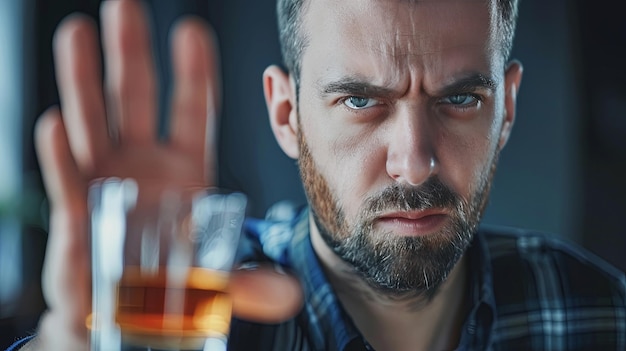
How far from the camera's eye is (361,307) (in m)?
0.80

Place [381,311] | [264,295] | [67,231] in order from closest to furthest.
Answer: [67,231] → [264,295] → [381,311]

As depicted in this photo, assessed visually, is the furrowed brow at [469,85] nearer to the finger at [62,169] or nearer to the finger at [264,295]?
the finger at [264,295]

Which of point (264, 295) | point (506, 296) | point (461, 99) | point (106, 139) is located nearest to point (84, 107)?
point (106, 139)

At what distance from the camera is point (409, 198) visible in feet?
2.43

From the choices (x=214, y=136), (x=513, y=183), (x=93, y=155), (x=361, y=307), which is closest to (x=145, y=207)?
(x=93, y=155)

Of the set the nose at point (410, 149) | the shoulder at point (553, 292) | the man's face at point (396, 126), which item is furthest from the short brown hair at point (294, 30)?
the shoulder at point (553, 292)

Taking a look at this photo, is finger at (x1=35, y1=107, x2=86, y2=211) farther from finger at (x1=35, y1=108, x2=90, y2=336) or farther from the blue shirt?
the blue shirt

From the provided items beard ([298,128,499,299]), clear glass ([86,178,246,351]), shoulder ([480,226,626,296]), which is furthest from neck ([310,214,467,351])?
clear glass ([86,178,246,351])

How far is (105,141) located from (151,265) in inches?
3.8

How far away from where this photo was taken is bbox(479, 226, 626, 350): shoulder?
2.81 feet

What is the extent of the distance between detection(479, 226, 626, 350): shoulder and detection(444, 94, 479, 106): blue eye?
163mm

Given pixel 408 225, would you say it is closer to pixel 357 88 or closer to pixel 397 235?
pixel 397 235

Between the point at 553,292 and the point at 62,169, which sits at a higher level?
the point at 62,169

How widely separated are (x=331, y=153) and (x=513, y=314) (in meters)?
0.27
